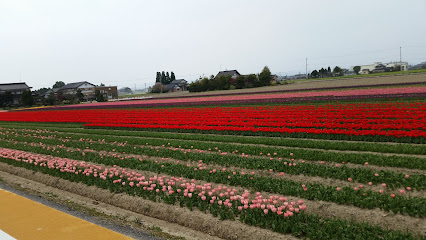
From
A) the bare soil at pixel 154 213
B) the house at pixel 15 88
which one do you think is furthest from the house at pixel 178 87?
the bare soil at pixel 154 213

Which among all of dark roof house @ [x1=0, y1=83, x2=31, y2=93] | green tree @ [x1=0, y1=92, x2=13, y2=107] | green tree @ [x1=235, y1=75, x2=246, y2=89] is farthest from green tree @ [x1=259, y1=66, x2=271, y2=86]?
dark roof house @ [x1=0, y1=83, x2=31, y2=93]

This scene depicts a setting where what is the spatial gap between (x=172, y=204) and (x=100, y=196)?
2.60 meters

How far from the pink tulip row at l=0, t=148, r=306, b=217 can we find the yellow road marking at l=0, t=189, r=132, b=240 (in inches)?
66.9

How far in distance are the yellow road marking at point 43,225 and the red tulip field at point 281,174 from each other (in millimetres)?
1384

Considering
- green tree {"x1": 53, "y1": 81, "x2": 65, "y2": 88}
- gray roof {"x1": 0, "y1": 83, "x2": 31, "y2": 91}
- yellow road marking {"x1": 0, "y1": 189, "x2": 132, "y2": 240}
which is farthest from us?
green tree {"x1": 53, "y1": 81, "x2": 65, "y2": 88}

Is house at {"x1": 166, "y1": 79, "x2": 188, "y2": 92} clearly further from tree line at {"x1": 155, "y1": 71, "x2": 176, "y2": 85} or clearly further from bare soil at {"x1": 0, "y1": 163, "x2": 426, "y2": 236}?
bare soil at {"x1": 0, "y1": 163, "x2": 426, "y2": 236}

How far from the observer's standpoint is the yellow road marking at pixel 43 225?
6.19 m

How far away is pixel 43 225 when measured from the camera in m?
6.74

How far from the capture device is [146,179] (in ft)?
30.6

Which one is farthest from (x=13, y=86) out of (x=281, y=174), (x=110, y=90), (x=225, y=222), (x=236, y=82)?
(x=225, y=222)

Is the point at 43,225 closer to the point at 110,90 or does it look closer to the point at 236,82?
the point at 236,82

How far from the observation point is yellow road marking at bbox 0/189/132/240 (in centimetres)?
619

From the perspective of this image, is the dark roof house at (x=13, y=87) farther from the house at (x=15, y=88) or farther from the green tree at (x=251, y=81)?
the green tree at (x=251, y=81)

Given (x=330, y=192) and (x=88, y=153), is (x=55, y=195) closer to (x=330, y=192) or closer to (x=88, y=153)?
(x=88, y=153)
